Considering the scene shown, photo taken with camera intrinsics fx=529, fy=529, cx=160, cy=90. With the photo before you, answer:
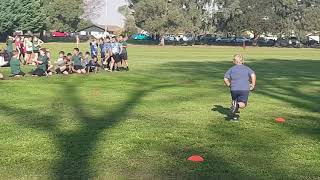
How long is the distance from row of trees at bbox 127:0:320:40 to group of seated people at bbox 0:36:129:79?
207ft

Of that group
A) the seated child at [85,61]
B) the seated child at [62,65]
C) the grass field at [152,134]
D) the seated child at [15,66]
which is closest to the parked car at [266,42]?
the seated child at [85,61]

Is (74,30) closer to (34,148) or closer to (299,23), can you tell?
(299,23)

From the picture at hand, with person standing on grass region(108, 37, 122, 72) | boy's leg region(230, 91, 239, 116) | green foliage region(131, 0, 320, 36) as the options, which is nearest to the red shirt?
person standing on grass region(108, 37, 122, 72)

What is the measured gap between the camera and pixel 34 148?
9.17 m

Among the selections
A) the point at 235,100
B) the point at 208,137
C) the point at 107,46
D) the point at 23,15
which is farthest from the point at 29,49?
the point at 23,15

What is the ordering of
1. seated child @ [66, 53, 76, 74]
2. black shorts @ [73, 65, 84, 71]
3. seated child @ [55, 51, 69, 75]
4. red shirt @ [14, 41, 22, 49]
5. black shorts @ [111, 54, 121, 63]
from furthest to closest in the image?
red shirt @ [14, 41, 22, 49], black shorts @ [111, 54, 121, 63], black shorts @ [73, 65, 84, 71], seated child @ [66, 53, 76, 74], seated child @ [55, 51, 69, 75]

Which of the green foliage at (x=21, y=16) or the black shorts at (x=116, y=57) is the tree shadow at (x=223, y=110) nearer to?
the black shorts at (x=116, y=57)

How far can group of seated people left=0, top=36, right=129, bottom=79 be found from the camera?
75.4 feet

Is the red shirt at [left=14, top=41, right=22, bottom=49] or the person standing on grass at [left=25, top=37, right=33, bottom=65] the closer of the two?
the person standing on grass at [left=25, top=37, right=33, bottom=65]

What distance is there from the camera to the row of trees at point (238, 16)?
9119 centimetres

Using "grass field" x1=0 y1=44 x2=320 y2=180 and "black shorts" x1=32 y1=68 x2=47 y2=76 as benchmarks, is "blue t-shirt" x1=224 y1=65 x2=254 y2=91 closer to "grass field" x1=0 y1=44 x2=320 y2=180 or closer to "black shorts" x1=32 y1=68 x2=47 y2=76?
"grass field" x1=0 y1=44 x2=320 y2=180

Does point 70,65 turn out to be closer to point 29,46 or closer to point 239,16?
point 29,46

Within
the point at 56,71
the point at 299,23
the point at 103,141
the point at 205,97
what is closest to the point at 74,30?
the point at 299,23

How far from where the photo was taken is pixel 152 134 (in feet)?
34.5
